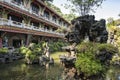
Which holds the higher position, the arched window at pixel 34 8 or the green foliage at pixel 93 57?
the arched window at pixel 34 8

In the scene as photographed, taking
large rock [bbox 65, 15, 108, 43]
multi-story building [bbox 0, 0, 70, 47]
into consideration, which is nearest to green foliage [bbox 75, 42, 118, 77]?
large rock [bbox 65, 15, 108, 43]

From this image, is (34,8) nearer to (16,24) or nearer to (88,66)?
(16,24)

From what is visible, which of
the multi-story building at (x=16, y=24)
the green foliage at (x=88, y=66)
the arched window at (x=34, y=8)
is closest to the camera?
the green foliage at (x=88, y=66)

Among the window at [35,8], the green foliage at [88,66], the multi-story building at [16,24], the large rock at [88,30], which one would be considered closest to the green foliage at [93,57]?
the green foliage at [88,66]

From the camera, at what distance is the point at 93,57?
1323 cm

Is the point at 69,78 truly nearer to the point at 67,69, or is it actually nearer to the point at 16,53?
the point at 67,69

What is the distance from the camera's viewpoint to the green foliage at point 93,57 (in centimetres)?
1277

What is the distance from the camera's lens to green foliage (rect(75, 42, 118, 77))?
41.9 ft

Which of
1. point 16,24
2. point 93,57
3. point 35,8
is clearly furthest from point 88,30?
point 35,8

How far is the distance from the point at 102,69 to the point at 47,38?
34.1 metres

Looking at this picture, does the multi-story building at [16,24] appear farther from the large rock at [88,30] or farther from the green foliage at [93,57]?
the green foliage at [93,57]

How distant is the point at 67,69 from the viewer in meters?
13.9

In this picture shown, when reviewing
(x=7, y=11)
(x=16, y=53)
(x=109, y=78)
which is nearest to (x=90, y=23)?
(x=109, y=78)

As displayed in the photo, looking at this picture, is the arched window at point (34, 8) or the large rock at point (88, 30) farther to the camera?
the arched window at point (34, 8)
